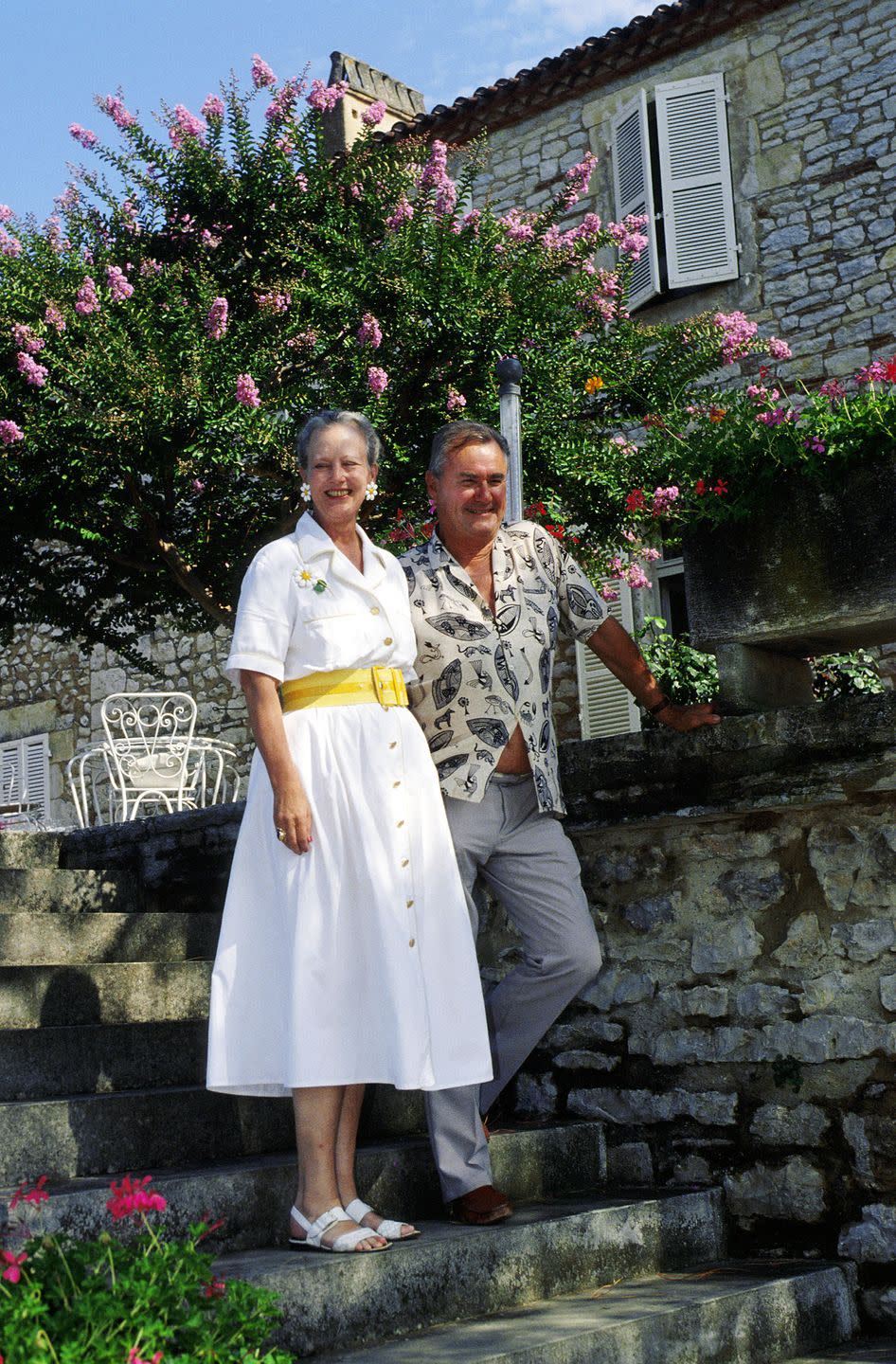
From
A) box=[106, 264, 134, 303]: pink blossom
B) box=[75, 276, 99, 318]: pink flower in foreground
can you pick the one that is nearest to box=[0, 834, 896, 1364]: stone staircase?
box=[75, 276, 99, 318]: pink flower in foreground

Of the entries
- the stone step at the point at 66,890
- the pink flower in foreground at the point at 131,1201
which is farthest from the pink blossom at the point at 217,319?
the pink flower in foreground at the point at 131,1201

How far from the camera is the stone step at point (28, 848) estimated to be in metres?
5.17

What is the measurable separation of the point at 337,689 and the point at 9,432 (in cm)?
389

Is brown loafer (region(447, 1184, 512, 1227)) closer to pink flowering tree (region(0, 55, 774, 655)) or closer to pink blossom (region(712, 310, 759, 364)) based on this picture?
pink flowering tree (region(0, 55, 774, 655))

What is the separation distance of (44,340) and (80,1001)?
3.87 m

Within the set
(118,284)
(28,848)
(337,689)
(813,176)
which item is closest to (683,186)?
(813,176)

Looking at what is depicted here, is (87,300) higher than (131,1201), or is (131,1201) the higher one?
(87,300)

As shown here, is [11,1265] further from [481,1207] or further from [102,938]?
[102,938]

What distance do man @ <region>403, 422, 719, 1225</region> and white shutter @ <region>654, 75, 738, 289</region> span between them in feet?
23.0

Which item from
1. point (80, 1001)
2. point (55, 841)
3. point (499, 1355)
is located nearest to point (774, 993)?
point (499, 1355)

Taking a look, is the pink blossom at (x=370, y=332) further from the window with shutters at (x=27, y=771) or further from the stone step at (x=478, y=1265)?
the window with shutters at (x=27, y=771)

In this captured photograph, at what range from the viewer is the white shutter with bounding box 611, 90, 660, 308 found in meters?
10.1

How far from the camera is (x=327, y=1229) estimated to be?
285 cm

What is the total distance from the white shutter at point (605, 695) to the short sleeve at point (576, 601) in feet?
20.0
